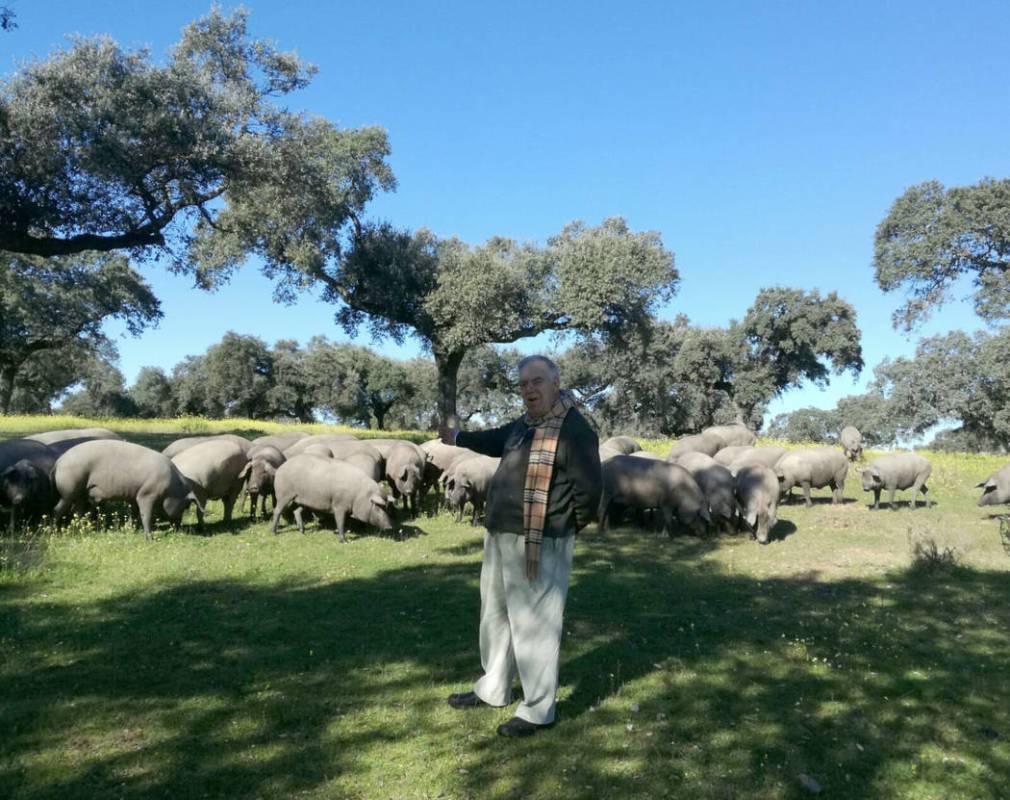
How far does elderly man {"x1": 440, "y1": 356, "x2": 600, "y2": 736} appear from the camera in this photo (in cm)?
473

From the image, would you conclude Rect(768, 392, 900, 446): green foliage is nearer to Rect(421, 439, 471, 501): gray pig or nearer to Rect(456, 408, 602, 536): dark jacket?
Rect(421, 439, 471, 501): gray pig

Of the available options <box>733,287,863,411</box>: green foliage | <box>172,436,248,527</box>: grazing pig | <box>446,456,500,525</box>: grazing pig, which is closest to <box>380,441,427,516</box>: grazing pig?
<box>446,456,500,525</box>: grazing pig

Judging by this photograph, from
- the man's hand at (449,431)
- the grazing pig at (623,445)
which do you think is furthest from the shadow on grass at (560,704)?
the grazing pig at (623,445)

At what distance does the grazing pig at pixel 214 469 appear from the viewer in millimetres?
12961

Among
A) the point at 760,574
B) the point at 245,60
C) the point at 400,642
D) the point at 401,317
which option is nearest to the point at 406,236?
the point at 401,317

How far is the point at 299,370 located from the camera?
209 ft

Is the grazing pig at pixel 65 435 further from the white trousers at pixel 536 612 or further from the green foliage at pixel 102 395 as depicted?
the green foliage at pixel 102 395

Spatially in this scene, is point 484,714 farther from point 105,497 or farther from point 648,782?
point 105,497

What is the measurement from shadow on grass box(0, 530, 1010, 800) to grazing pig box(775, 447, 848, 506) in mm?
7994

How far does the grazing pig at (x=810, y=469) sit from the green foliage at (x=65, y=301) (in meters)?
24.4

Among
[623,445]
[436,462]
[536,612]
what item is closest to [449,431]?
[536,612]

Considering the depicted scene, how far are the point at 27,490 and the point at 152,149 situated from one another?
920 centimetres

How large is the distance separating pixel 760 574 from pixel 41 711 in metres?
8.70

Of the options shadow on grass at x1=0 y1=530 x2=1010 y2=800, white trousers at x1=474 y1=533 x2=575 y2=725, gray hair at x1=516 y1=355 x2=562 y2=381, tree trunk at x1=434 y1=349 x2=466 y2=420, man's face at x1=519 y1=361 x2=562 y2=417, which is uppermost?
tree trunk at x1=434 y1=349 x2=466 y2=420
